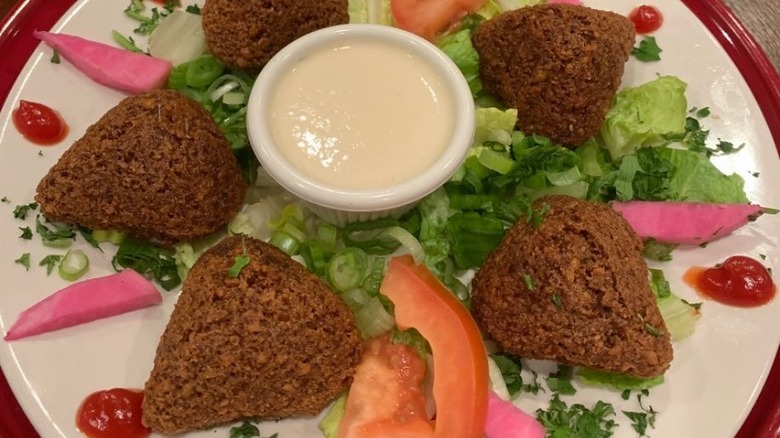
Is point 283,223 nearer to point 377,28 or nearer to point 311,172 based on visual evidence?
point 311,172

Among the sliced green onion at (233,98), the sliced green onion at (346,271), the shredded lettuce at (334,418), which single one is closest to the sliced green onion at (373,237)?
the sliced green onion at (346,271)

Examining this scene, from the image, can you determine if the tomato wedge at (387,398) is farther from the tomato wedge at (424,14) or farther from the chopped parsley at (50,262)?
the tomato wedge at (424,14)

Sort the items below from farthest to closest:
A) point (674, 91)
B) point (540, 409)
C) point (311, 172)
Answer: point (674, 91) < point (311, 172) < point (540, 409)

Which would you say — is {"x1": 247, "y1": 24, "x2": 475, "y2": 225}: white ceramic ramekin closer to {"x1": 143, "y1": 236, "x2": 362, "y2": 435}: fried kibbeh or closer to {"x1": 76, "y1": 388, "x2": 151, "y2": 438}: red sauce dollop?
{"x1": 143, "y1": 236, "x2": 362, "y2": 435}: fried kibbeh

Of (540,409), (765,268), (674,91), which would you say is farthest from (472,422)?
(674,91)

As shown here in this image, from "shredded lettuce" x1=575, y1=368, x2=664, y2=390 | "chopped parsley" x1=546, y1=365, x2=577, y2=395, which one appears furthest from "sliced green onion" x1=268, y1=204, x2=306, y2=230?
"shredded lettuce" x1=575, y1=368, x2=664, y2=390

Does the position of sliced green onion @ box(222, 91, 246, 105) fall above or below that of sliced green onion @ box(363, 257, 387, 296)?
above
